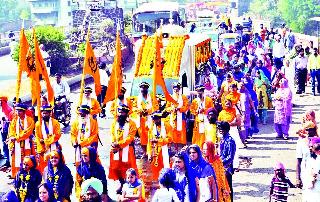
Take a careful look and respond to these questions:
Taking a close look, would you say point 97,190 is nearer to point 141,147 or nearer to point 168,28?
point 141,147

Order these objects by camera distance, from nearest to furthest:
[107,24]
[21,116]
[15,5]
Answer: [21,116] → [107,24] → [15,5]

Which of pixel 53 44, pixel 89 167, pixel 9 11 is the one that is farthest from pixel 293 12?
pixel 89 167

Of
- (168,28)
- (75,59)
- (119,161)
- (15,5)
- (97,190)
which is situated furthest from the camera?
(15,5)

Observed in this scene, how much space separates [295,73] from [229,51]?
3.27 metres

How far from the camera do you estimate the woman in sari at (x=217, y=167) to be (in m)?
7.72

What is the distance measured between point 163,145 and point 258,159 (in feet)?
9.45

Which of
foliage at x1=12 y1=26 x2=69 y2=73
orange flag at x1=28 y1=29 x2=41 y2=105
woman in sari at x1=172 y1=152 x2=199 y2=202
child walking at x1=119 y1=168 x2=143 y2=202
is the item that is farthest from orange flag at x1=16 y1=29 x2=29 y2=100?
foliage at x1=12 y1=26 x2=69 y2=73

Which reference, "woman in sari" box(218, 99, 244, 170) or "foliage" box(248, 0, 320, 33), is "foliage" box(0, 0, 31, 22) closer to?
"foliage" box(248, 0, 320, 33)

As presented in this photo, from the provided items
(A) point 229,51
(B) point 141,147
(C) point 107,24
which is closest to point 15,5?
(C) point 107,24

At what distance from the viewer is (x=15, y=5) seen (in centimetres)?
14688

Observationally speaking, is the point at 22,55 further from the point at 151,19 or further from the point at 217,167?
the point at 151,19

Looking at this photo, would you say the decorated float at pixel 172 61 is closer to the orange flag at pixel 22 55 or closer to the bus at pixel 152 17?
the orange flag at pixel 22 55

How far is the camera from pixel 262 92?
1560 cm

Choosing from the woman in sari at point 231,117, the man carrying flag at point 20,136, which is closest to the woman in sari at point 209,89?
the woman in sari at point 231,117
